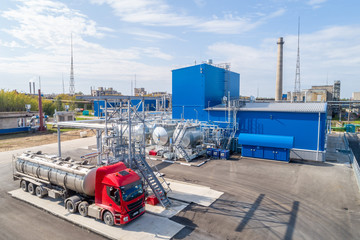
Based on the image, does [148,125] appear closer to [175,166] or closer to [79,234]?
[175,166]

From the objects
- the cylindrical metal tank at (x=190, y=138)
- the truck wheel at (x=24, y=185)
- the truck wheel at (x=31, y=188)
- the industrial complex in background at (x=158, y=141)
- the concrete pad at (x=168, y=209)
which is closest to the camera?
the industrial complex in background at (x=158, y=141)

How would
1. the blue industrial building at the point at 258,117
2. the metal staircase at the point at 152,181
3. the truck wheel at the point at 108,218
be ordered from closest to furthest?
the truck wheel at the point at 108,218
the metal staircase at the point at 152,181
the blue industrial building at the point at 258,117

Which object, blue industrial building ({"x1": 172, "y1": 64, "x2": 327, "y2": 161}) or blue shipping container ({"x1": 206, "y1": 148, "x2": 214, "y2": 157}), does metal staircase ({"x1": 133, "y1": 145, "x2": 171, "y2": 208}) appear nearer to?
blue shipping container ({"x1": 206, "y1": 148, "x2": 214, "y2": 157})

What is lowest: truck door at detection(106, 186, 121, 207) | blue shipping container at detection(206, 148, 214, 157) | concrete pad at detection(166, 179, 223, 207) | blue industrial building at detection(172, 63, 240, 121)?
concrete pad at detection(166, 179, 223, 207)

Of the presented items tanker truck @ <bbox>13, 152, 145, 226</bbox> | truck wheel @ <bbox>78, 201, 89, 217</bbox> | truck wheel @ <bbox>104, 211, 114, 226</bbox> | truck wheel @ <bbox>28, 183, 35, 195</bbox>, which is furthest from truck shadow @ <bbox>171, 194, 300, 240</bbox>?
truck wheel @ <bbox>28, 183, 35, 195</bbox>

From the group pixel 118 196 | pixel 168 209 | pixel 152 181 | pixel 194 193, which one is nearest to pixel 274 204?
pixel 194 193

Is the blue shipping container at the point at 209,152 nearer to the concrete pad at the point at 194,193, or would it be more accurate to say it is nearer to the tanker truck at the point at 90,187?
the concrete pad at the point at 194,193

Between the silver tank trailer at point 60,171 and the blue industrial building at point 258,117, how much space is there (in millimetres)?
17877

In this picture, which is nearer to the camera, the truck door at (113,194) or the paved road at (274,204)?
the truck door at (113,194)

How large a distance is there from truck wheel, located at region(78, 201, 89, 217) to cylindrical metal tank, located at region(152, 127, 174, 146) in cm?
1400

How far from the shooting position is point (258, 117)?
94.2ft

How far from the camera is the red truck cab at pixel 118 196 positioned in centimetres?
1153

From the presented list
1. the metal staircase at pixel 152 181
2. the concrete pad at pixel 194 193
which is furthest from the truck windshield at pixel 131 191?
the concrete pad at pixel 194 193

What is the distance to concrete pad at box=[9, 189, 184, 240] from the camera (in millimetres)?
11125
